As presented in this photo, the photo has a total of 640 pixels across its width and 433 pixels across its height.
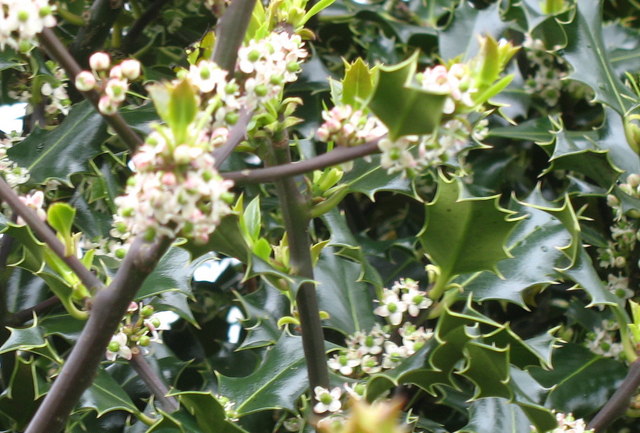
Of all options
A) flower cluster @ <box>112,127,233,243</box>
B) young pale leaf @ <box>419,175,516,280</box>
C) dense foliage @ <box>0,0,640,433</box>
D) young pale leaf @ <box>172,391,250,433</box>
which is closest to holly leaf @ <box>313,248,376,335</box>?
dense foliage @ <box>0,0,640,433</box>

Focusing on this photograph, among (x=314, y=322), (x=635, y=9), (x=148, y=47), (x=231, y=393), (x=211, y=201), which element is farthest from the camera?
(x=635, y=9)

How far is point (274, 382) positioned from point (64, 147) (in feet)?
1.48

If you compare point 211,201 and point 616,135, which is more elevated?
point 211,201

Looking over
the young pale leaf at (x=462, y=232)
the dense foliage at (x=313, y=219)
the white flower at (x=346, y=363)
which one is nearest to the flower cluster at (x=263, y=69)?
the dense foliage at (x=313, y=219)

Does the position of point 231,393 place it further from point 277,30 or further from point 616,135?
point 616,135

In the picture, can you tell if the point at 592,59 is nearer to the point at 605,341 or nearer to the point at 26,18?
the point at 605,341

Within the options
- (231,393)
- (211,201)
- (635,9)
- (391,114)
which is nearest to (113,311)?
(211,201)

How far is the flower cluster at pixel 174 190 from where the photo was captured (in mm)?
620

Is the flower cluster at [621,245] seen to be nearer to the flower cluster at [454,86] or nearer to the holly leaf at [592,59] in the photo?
the holly leaf at [592,59]

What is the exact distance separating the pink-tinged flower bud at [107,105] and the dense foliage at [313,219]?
2 centimetres

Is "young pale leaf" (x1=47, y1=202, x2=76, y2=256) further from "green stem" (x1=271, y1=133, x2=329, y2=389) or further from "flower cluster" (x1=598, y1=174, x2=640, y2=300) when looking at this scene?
"flower cluster" (x1=598, y1=174, x2=640, y2=300)

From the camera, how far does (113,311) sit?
2.41 feet

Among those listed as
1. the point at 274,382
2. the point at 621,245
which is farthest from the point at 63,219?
the point at 621,245

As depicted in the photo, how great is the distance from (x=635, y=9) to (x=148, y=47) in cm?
99
